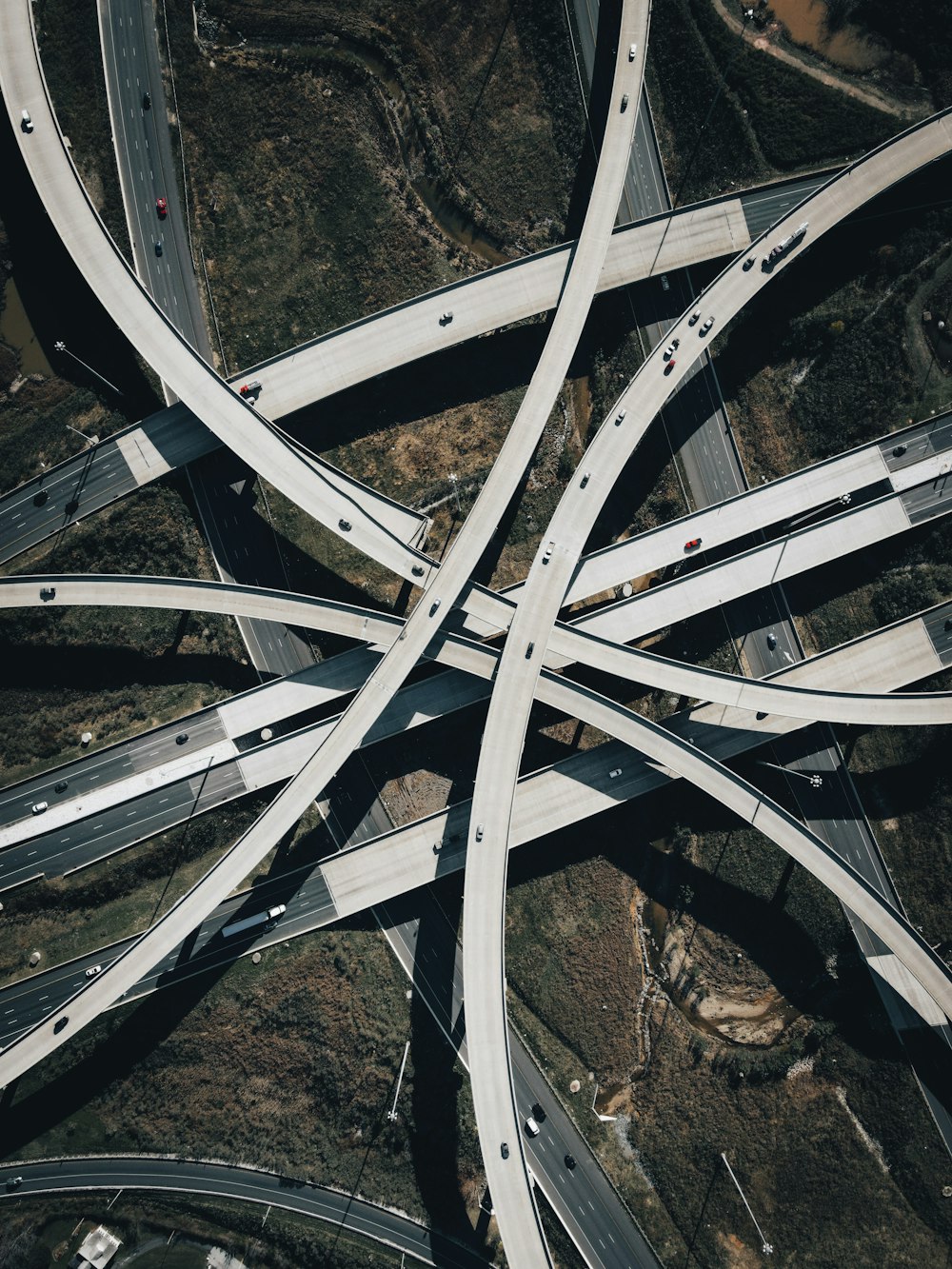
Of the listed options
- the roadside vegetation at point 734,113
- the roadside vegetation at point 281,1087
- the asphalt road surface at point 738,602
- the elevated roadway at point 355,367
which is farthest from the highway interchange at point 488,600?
the roadside vegetation at point 281,1087

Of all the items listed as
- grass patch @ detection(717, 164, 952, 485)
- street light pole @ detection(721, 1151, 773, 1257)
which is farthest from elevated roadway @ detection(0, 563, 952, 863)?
street light pole @ detection(721, 1151, 773, 1257)

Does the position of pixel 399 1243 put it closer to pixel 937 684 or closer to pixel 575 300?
pixel 937 684

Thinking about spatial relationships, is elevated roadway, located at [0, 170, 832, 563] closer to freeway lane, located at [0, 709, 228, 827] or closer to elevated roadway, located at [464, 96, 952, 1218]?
elevated roadway, located at [464, 96, 952, 1218]

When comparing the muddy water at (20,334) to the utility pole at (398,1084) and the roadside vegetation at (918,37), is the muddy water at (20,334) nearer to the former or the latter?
the utility pole at (398,1084)

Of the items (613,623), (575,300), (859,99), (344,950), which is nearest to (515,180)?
(575,300)

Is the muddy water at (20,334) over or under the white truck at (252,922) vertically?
over

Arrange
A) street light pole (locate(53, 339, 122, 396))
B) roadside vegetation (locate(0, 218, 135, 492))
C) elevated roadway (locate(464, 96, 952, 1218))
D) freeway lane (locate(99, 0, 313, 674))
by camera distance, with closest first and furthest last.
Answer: elevated roadway (locate(464, 96, 952, 1218)), freeway lane (locate(99, 0, 313, 674)), roadside vegetation (locate(0, 218, 135, 492)), street light pole (locate(53, 339, 122, 396))

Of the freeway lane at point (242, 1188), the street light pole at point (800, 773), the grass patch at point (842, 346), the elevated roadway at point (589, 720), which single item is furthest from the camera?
the grass patch at point (842, 346)
